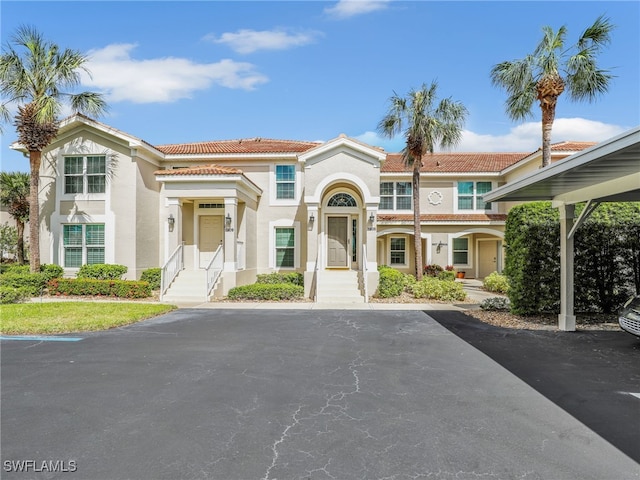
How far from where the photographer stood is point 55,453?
3.50 metres

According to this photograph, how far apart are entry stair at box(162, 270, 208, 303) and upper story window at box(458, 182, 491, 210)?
595 inches

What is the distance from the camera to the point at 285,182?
18.4 metres

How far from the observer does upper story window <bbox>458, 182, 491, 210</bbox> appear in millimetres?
21969

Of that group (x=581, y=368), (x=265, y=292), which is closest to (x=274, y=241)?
(x=265, y=292)

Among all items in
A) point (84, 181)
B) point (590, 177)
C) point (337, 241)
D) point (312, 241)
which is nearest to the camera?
point (590, 177)

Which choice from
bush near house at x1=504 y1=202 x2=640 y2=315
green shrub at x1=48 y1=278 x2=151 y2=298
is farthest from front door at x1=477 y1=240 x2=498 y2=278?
green shrub at x1=48 y1=278 x2=151 y2=298

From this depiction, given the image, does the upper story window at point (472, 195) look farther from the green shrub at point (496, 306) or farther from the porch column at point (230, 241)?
the porch column at point (230, 241)

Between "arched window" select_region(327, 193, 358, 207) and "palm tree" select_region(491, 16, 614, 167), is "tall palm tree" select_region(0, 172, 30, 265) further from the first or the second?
"palm tree" select_region(491, 16, 614, 167)

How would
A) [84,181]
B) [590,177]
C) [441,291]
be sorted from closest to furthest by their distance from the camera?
[590,177]
[441,291]
[84,181]

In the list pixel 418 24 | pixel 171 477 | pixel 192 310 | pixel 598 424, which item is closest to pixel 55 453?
pixel 171 477

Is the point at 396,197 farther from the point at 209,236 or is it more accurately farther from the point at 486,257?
the point at 209,236

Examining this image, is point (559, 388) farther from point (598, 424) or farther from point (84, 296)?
point (84, 296)

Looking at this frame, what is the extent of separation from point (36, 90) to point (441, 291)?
18.0m

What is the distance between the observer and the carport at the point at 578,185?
559 cm
